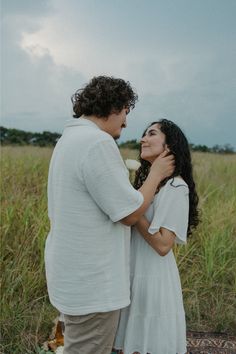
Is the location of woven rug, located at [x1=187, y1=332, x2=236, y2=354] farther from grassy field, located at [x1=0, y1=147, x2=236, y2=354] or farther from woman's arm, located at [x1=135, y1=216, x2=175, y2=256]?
woman's arm, located at [x1=135, y1=216, x2=175, y2=256]

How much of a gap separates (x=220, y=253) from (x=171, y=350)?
2.50 meters

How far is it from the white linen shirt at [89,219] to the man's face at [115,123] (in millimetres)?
61

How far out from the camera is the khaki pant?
2154mm

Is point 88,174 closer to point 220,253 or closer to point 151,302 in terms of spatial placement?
point 151,302

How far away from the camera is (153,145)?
95.4 inches

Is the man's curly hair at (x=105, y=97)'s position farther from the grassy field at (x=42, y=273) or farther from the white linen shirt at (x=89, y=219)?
the grassy field at (x=42, y=273)

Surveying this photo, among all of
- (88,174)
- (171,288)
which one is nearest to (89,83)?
(88,174)

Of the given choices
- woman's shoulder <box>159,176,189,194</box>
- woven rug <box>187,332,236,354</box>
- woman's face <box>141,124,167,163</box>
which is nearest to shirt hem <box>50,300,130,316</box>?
woman's shoulder <box>159,176,189,194</box>

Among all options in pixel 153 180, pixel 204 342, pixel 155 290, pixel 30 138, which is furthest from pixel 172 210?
pixel 30 138

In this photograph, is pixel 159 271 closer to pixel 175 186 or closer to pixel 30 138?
pixel 175 186

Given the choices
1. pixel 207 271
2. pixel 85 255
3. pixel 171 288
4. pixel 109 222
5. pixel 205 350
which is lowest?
pixel 205 350

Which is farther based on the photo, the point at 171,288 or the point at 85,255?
the point at 171,288

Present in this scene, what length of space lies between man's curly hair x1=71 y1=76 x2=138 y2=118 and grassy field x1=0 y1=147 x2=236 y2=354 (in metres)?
2.13

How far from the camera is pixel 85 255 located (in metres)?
2.10
